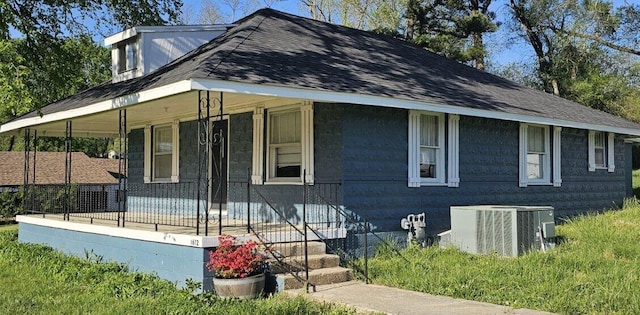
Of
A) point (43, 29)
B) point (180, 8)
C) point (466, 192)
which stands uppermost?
point (180, 8)

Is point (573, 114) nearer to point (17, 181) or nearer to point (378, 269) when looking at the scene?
point (378, 269)

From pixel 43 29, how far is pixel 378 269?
1222cm

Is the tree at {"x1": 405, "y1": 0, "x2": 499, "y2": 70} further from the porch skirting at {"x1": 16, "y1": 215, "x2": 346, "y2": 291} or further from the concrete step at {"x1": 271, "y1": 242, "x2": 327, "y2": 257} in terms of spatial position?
the concrete step at {"x1": 271, "y1": 242, "x2": 327, "y2": 257}

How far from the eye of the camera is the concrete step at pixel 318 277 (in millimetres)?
8453

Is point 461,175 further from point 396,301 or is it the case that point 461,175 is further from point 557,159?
point 396,301

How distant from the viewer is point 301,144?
35.6 ft

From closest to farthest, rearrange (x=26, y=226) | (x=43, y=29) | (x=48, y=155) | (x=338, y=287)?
(x=338, y=287) < (x=26, y=226) < (x=43, y=29) < (x=48, y=155)

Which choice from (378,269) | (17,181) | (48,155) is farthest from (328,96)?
(48,155)

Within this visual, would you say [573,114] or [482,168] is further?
[573,114]

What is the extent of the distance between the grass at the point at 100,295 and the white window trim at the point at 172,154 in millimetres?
3194

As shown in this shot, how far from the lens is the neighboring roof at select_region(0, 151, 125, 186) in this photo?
33344 millimetres

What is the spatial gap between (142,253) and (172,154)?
474 centimetres

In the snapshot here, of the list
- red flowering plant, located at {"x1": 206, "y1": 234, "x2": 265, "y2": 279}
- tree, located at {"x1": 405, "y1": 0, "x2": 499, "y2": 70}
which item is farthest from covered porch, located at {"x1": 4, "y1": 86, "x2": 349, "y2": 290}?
tree, located at {"x1": 405, "y1": 0, "x2": 499, "y2": 70}

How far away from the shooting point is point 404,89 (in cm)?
1110
